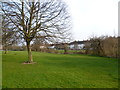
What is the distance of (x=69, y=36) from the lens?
1109 centimetres

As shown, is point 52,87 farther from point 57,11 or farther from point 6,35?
point 57,11

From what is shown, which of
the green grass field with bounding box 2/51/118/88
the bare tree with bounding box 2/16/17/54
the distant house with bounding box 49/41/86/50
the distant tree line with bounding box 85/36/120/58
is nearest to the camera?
the green grass field with bounding box 2/51/118/88

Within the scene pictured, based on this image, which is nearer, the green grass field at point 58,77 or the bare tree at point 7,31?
the green grass field at point 58,77

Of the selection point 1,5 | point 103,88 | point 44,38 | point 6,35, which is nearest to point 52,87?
point 103,88

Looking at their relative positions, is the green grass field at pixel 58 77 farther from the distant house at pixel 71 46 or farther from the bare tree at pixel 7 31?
the distant house at pixel 71 46

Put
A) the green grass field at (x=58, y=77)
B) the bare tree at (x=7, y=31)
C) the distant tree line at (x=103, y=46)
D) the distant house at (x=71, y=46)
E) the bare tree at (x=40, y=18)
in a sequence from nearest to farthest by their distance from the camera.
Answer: the green grass field at (x=58, y=77), the bare tree at (x=7, y=31), the bare tree at (x=40, y=18), the distant house at (x=71, y=46), the distant tree line at (x=103, y=46)

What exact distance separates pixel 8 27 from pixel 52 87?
868 cm

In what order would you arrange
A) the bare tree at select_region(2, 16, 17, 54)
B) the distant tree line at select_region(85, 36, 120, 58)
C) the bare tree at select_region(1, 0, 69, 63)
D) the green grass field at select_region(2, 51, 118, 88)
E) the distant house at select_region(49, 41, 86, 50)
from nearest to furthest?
the green grass field at select_region(2, 51, 118, 88)
the bare tree at select_region(2, 16, 17, 54)
the bare tree at select_region(1, 0, 69, 63)
the distant house at select_region(49, 41, 86, 50)
the distant tree line at select_region(85, 36, 120, 58)

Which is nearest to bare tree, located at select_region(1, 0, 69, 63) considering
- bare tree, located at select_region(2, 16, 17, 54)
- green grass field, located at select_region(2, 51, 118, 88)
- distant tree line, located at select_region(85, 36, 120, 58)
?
bare tree, located at select_region(2, 16, 17, 54)

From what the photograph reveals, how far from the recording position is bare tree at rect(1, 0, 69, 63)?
10352 mm

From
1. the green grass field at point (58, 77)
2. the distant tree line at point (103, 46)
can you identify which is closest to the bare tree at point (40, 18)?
the green grass field at point (58, 77)

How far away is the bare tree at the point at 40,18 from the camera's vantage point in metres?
10.4

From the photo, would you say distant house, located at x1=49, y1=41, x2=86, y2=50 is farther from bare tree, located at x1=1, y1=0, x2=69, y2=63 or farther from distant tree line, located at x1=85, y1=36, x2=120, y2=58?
distant tree line, located at x1=85, y1=36, x2=120, y2=58

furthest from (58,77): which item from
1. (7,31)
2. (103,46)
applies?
(103,46)
